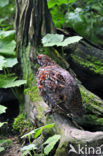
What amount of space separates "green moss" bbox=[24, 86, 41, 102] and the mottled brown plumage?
1.82 feet

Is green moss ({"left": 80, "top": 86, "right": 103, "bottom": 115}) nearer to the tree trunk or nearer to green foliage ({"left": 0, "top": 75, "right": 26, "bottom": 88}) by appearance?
the tree trunk

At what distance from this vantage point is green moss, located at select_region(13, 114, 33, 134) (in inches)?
164

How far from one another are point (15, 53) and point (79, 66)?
1.56 metres

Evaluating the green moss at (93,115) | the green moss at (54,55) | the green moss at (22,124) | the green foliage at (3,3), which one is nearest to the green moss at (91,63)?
the green moss at (54,55)

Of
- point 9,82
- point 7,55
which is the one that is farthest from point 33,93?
point 7,55

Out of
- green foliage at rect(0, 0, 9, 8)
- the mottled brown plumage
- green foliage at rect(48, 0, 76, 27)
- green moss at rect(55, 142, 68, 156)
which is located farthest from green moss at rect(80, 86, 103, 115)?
green foliage at rect(0, 0, 9, 8)

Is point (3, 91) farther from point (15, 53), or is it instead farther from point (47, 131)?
point (47, 131)

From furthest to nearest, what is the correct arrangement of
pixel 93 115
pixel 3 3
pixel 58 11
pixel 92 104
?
pixel 58 11
pixel 3 3
pixel 92 104
pixel 93 115

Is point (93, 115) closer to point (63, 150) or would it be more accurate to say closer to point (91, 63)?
point (63, 150)

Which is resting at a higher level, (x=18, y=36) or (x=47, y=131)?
(x=18, y=36)

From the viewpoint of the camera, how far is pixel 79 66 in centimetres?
514

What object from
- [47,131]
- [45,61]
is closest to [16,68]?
[45,61]

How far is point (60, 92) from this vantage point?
3.33 metres

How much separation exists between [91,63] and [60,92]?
2.16 metres
